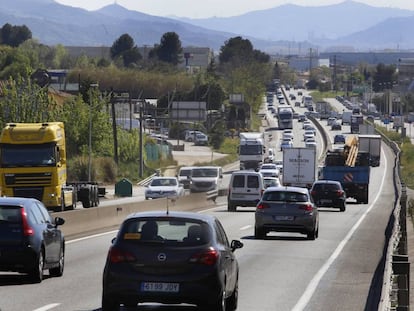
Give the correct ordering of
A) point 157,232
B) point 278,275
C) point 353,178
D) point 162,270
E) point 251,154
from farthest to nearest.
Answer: point 251,154, point 353,178, point 278,275, point 157,232, point 162,270

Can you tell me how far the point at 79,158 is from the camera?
92.1m

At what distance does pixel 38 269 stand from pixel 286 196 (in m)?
15.0

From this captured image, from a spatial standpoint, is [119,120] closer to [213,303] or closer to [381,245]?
[381,245]

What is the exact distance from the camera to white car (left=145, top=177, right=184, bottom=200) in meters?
64.4

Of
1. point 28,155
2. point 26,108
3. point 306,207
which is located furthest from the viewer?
point 26,108

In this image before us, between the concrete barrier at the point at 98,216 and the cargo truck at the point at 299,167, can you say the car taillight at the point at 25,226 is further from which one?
the cargo truck at the point at 299,167

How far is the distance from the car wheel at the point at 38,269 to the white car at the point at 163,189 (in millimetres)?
42257

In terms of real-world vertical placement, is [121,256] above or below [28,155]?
above

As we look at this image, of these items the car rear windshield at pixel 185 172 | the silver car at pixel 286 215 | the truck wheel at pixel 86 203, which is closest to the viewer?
the silver car at pixel 286 215

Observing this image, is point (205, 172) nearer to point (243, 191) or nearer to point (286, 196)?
point (243, 191)

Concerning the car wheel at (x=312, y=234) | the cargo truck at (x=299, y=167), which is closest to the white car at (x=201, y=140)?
the cargo truck at (x=299, y=167)

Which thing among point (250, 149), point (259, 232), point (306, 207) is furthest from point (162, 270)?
point (250, 149)

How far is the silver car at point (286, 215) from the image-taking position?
3441 centimetres

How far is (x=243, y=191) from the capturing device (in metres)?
56.4
